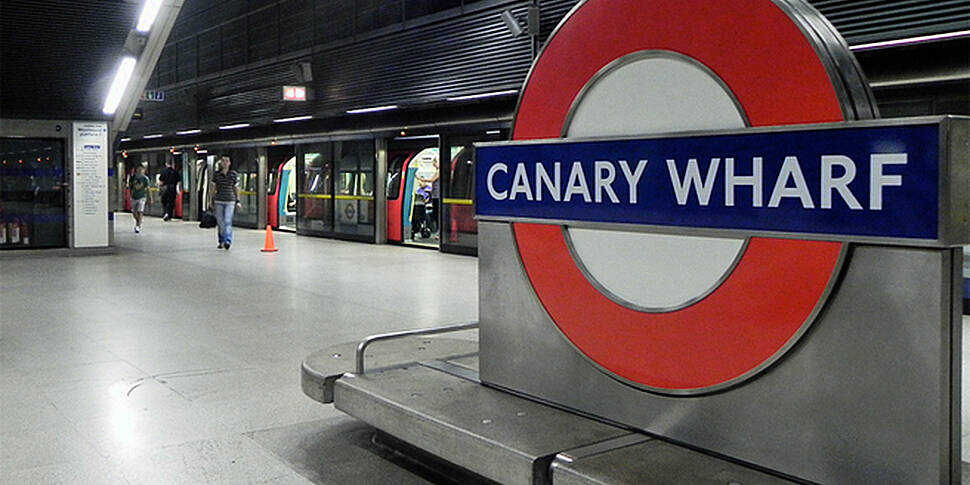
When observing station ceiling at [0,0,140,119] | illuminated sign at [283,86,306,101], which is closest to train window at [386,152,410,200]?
illuminated sign at [283,86,306,101]

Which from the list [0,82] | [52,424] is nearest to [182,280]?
[0,82]

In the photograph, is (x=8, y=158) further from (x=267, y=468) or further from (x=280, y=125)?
(x=267, y=468)

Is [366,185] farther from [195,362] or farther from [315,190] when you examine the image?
[195,362]

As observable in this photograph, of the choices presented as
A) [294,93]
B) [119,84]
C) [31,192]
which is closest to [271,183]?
[294,93]

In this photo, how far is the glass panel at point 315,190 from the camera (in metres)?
16.9

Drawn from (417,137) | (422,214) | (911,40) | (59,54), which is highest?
(59,54)

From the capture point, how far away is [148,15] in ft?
35.7

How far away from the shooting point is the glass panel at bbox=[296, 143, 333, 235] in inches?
666

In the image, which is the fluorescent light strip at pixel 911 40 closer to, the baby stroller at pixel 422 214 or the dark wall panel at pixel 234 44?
the baby stroller at pixel 422 214

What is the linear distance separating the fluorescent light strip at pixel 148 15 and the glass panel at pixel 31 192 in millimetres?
3021

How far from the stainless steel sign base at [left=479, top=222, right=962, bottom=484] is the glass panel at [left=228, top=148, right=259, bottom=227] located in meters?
17.8

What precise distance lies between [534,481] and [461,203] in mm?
10699

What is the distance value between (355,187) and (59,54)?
5830 millimetres

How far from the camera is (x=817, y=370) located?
97.6 inches
